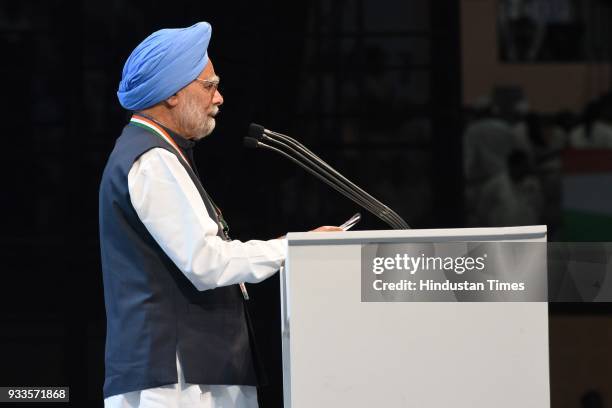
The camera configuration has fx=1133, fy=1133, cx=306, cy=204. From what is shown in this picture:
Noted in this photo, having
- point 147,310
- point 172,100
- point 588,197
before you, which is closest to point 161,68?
point 172,100

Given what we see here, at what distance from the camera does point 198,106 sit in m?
2.79

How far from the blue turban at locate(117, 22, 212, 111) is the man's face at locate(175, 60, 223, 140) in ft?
0.08

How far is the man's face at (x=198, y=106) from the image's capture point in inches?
109

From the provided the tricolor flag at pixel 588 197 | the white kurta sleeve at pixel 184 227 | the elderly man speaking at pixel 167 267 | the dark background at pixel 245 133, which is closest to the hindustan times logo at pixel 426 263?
the elderly man speaking at pixel 167 267

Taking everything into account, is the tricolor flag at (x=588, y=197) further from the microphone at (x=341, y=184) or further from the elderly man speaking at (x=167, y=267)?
the elderly man speaking at (x=167, y=267)

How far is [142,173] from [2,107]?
93.2 inches

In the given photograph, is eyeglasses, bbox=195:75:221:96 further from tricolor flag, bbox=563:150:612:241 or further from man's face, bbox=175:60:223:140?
tricolor flag, bbox=563:150:612:241

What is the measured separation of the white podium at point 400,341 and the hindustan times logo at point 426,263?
42mm

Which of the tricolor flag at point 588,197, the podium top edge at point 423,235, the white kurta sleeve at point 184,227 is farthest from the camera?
the tricolor flag at point 588,197

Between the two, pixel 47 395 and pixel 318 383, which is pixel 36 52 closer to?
Answer: pixel 47 395

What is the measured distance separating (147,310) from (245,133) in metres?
2.15

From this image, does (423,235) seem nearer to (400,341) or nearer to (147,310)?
(400,341)

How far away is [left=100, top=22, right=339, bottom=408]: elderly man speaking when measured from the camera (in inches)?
101

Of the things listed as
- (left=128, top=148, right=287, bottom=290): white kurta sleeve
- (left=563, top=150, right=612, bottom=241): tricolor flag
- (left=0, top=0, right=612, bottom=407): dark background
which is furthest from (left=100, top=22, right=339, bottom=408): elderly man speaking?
(left=563, top=150, right=612, bottom=241): tricolor flag
